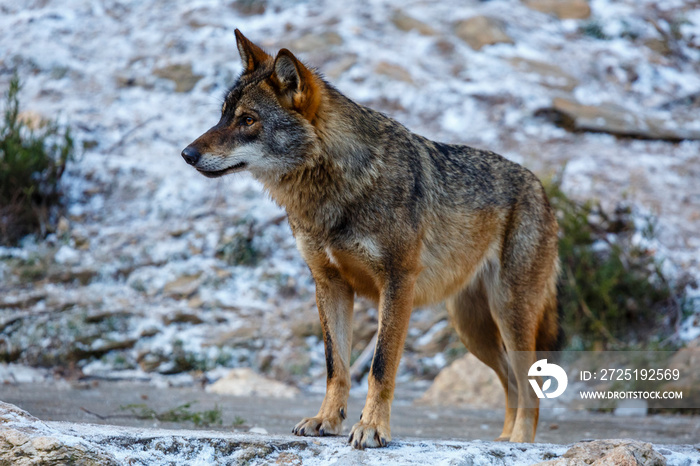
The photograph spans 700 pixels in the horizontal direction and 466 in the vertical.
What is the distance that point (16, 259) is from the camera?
8.97 metres

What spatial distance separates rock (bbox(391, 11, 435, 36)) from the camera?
1398 cm

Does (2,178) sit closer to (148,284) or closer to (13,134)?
(13,134)

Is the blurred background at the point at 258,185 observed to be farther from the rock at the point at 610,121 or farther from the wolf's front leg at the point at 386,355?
the wolf's front leg at the point at 386,355

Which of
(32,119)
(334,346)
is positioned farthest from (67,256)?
(334,346)

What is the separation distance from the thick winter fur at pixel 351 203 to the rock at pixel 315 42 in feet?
28.7

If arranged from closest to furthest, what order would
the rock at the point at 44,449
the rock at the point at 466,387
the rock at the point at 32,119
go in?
the rock at the point at 44,449 → the rock at the point at 466,387 → the rock at the point at 32,119

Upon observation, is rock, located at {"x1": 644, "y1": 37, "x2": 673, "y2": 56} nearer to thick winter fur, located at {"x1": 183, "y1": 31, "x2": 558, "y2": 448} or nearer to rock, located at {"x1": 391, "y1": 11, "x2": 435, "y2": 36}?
rock, located at {"x1": 391, "y1": 11, "x2": 435, "y2": 36}

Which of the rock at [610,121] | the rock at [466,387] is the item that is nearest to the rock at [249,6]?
the rock at [610,121]

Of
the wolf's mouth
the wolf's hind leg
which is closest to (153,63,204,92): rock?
the wolf's hind leg

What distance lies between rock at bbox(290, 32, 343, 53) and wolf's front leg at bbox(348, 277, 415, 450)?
991cm

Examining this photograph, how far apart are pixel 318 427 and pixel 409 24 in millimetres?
11818

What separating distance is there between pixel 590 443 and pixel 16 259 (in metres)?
8.01

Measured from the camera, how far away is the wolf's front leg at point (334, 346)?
152 inches

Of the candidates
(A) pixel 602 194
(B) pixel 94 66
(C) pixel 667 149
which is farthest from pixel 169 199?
(C) pixel 667 149
